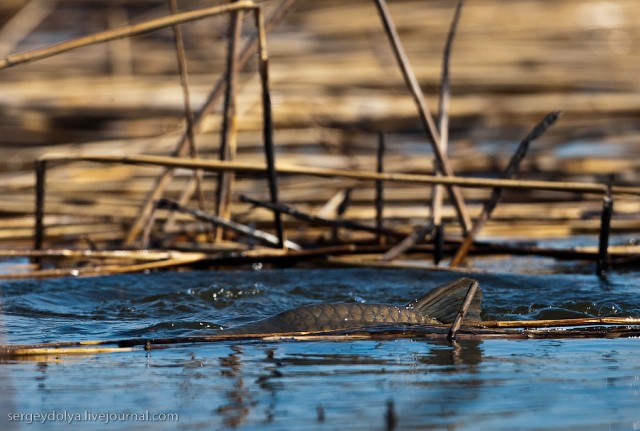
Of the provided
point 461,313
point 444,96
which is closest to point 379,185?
point 444,96

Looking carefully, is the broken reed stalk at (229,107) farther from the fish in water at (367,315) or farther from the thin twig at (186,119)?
the fish in water at (367,315)

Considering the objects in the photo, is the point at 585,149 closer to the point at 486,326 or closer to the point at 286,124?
the point at 286,124

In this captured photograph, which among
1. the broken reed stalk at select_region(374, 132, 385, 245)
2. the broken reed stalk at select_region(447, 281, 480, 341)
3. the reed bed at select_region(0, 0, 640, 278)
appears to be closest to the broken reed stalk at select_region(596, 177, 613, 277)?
the reed bed at select_region(0, 0, 640, 278)

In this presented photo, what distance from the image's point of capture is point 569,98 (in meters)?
6.35

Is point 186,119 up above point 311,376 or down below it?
above

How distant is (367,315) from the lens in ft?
7.59

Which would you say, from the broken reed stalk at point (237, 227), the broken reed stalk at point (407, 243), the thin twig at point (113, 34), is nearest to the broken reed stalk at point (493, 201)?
the broken reed stalk at point (407, 243)

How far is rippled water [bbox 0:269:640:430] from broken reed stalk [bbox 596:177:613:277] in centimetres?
32

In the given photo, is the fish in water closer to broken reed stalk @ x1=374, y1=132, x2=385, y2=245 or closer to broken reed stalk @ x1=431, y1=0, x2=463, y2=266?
broken reed stalk @ x1=431, y1=0, x2=463, y2=266

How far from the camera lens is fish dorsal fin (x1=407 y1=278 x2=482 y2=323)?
7.90 ft

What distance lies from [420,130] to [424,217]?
6.87 feet

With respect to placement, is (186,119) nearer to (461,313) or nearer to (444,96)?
(444,96)

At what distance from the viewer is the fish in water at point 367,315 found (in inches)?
89.3

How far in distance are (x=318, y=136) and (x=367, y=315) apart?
11.2ft
